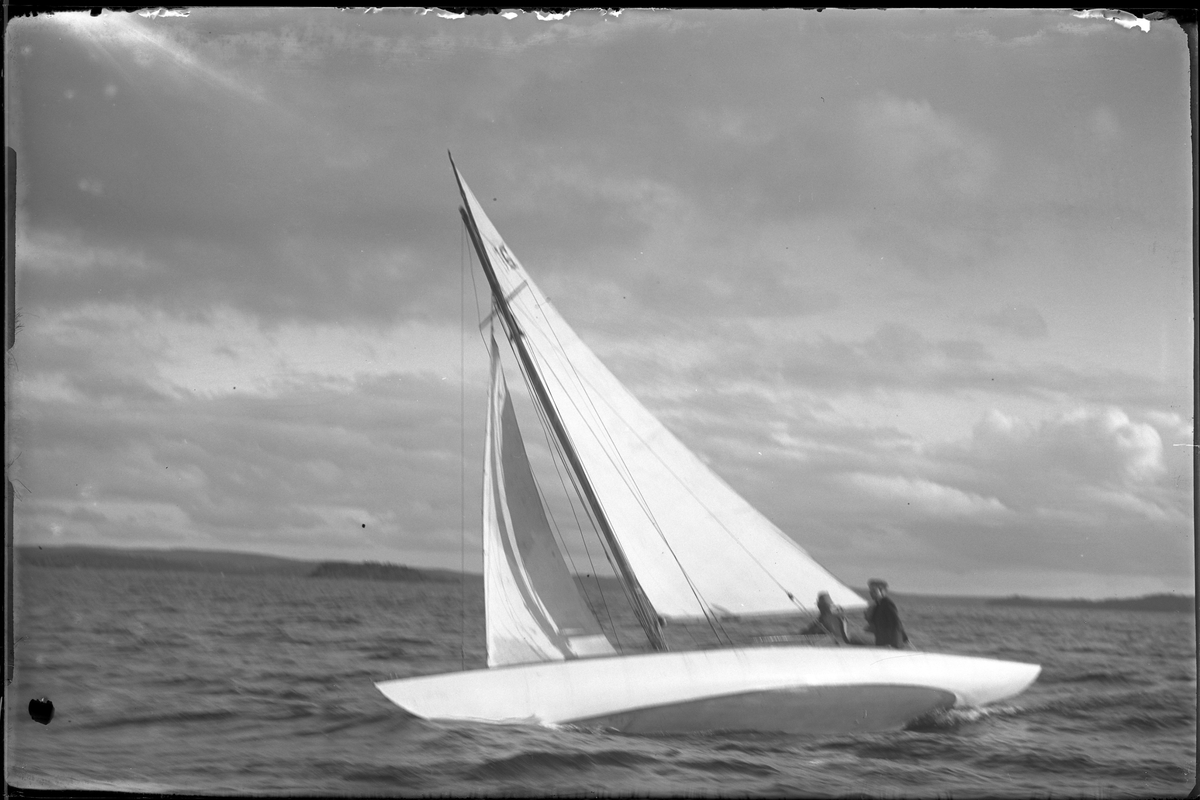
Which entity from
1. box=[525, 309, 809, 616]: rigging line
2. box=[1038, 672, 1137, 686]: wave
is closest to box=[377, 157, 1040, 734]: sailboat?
box=[525, 309, 809, 616]: rigging line

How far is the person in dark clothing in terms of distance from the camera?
236 inches

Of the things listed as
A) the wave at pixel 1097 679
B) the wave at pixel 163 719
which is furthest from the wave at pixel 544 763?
the wave at pixel 1097 679

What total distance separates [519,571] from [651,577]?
34.4 inches

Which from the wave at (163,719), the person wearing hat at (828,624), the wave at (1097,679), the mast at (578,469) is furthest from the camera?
the wave at (1097,679)

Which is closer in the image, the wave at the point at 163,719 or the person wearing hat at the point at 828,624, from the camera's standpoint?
the wave at the point at 163,719

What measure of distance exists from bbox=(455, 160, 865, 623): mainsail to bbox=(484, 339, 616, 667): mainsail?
55mm

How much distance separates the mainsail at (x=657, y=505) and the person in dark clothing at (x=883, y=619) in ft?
0.57

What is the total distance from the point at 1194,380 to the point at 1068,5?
6.80 ft

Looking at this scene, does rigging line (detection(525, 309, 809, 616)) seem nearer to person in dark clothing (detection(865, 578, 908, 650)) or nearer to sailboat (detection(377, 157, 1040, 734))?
sailboat (detection(377, 157, 1040, 734))

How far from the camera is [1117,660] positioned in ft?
28.7

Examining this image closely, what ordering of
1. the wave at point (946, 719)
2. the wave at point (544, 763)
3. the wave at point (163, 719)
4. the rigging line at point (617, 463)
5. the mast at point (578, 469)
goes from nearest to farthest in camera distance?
the wave at point (544, 763)
the wave at point (163, 719)
the wave at point (946, 719)
the mast at point (578, 469)
the rigging line at point (617, 463)

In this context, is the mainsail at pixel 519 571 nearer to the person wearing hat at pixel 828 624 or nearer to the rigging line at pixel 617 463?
the rigging line at pixel 617 463

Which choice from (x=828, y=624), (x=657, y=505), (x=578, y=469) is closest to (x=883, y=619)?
(x=828, y=624)

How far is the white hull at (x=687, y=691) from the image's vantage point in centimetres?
566
